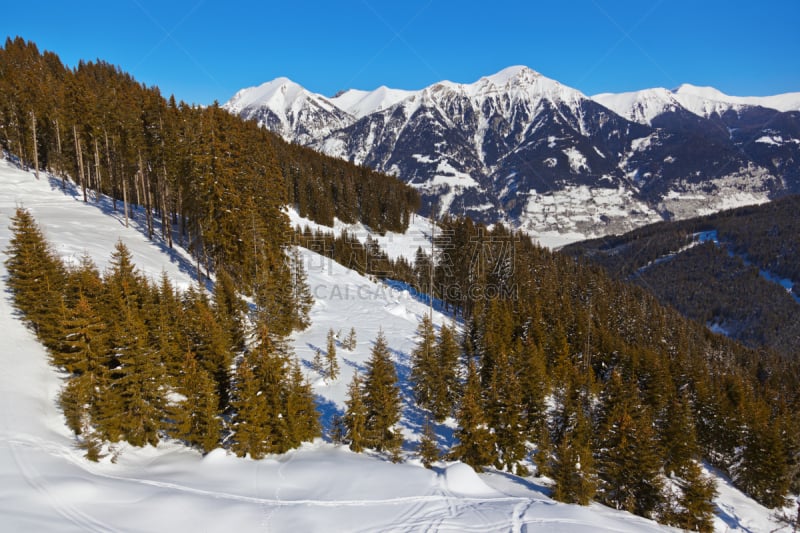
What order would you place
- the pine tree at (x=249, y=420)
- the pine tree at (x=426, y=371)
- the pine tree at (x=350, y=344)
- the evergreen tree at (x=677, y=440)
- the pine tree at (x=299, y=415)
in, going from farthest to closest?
the pine tree at (x=350, y=344) < the evergreen tree at (x=677, y=440) < the pine tree at (x=426, y=371) < the pine tree at (x=299, y=415) < the pine tree at (x=249, y=420)

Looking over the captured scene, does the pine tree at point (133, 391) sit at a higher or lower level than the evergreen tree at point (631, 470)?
higher

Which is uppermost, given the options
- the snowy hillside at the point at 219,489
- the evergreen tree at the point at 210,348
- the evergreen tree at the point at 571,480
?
the evergreen tree at the point at 210,348

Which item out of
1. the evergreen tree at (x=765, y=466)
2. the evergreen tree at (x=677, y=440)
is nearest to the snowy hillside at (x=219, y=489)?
the evergreen tree at (x=677, y=440)

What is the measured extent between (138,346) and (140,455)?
16.2ft

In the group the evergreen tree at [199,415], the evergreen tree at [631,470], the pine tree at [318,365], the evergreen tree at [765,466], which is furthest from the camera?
the evergreen tree at [765,466]

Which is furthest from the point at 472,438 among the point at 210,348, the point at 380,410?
the point at 210,348

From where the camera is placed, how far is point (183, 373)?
68.5 feet

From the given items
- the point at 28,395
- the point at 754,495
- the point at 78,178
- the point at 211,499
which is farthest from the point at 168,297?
the point at 754,495

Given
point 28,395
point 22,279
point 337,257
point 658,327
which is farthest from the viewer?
point 337,257

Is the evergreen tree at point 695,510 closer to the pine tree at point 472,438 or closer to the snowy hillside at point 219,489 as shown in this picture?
the snowy hillside at point 219,489

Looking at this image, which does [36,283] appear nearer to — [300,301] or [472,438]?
[300,301]

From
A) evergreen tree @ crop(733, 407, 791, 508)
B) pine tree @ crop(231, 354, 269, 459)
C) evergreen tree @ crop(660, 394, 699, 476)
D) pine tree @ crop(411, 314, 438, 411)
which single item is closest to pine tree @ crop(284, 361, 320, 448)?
pine tree @ crop(231, 354, 269, 459)

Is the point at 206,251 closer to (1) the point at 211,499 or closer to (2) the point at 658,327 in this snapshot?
(1) the point at 211,499

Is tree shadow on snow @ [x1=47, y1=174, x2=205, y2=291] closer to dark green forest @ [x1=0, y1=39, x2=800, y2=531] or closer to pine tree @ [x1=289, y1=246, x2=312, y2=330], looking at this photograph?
dark green forest @ [x1=0, y1=39, x2=800, y2=531]
